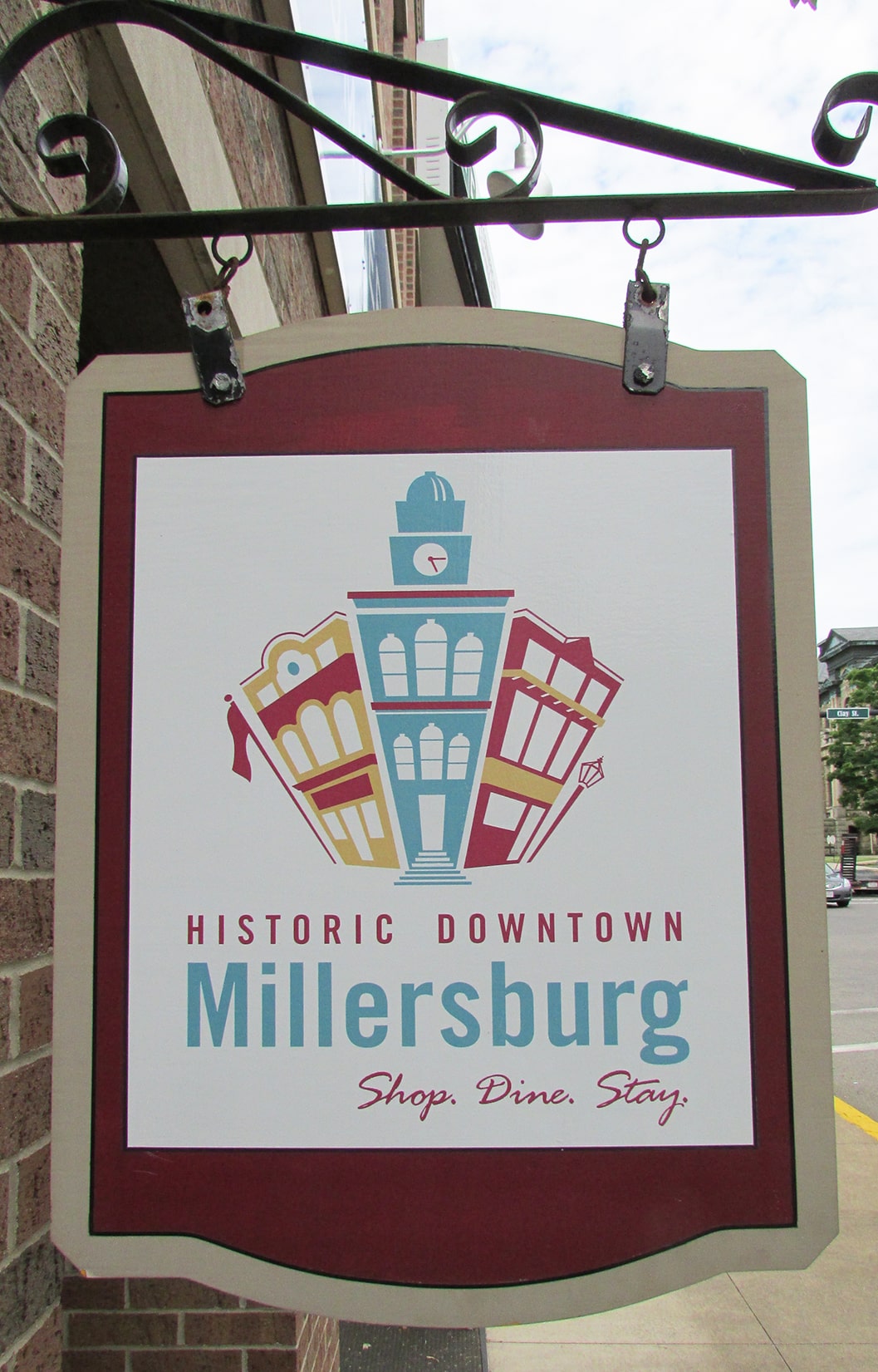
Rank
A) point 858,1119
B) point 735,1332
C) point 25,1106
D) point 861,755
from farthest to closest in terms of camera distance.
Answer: point 861,755, point 858,1119, point 735,1332, point 25,1106

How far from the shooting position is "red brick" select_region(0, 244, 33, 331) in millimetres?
1479

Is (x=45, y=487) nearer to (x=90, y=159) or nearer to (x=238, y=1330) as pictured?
(x=90, y=159)

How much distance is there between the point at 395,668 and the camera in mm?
1363

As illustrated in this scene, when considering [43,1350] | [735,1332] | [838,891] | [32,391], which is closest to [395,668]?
[32,391]

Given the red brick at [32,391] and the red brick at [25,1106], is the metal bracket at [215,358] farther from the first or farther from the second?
the red brick at [25,1106]

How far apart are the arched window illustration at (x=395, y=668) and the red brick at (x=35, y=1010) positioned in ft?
2.37

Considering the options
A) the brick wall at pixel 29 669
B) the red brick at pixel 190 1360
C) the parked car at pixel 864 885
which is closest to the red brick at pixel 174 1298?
the red brick at pixel 190 1360

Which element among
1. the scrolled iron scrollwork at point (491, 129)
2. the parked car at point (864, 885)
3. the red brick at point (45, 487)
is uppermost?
the scrolled iron scrollwork at point (491, 129)

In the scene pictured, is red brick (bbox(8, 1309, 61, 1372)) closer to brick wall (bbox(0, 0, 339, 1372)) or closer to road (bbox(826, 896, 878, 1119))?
brick wall (bbox(0, 0, 339, 1372))

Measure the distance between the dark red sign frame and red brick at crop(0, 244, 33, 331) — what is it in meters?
0.30

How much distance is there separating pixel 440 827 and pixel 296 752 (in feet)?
0.70

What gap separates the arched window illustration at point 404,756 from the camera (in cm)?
135

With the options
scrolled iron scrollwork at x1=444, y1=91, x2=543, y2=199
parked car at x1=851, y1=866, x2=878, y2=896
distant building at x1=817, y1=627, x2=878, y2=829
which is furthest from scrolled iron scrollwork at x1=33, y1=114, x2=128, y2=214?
distant building at x1=817, y1=627, x2=878, y2=829

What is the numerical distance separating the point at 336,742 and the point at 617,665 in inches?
15.2
